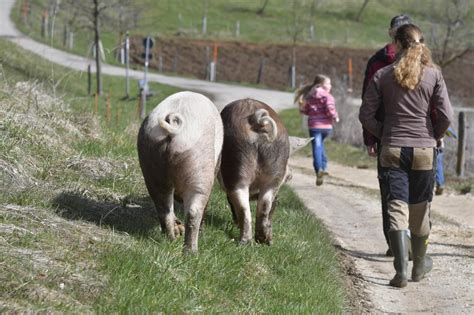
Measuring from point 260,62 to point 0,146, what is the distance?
39.8 metres

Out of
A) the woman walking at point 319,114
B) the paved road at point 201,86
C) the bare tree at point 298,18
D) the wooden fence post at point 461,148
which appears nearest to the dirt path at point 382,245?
the woman walking at point 319,114

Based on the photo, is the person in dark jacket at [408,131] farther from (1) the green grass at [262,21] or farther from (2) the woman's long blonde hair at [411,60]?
(1) the green grass at [262,21]

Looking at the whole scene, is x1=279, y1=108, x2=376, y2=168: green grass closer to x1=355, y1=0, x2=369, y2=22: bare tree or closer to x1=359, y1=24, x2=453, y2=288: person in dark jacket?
x1=359, y1=24, x2=453, y2=288: person in dark jacket

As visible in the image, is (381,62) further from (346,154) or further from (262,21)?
(262,21)

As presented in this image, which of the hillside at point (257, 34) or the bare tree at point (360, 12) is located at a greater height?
the bare tree at point (360, 12)

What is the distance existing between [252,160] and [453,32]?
26996mm

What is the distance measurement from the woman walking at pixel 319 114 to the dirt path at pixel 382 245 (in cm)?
45

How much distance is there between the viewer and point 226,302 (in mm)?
5789

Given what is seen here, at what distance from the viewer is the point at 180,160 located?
6469 millimetres

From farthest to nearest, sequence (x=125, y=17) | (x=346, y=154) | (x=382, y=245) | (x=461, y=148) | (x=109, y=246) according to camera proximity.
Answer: (x=125, y=17) → (x=346, y=154) → (x=461, y=148) → (x=382, y=245) → (x=109, y=246)

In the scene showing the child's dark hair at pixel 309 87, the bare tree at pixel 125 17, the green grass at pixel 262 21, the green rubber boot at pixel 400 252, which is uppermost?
the green grass at pixel 262 21

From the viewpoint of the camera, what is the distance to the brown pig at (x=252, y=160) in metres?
7.42

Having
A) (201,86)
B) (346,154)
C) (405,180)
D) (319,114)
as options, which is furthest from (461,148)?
(201,86)

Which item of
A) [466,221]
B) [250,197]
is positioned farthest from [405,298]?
[466,221]
